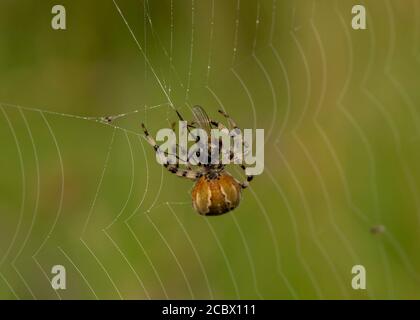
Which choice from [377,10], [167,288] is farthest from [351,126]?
[167,288]

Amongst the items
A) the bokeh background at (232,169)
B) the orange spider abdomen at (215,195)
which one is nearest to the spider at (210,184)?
the orange spider abdomen at (215,195)

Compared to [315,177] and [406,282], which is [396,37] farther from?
[406,282]

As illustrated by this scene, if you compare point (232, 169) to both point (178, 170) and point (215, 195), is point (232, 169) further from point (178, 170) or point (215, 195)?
point (215, 195)

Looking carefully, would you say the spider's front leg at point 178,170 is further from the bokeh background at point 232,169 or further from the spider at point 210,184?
→ the bokeh background at point 232,169

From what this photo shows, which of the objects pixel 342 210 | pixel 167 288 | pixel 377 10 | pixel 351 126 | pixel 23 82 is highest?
pixel 377 10

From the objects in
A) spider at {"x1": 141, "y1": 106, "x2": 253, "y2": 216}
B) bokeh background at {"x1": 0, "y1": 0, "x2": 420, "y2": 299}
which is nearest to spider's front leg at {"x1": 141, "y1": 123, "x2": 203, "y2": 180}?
spider at {"x1": 141, "y1": 106, "x2": 253, "y2": 216}

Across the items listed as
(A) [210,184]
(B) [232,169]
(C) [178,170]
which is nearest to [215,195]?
(A) [210,184]
